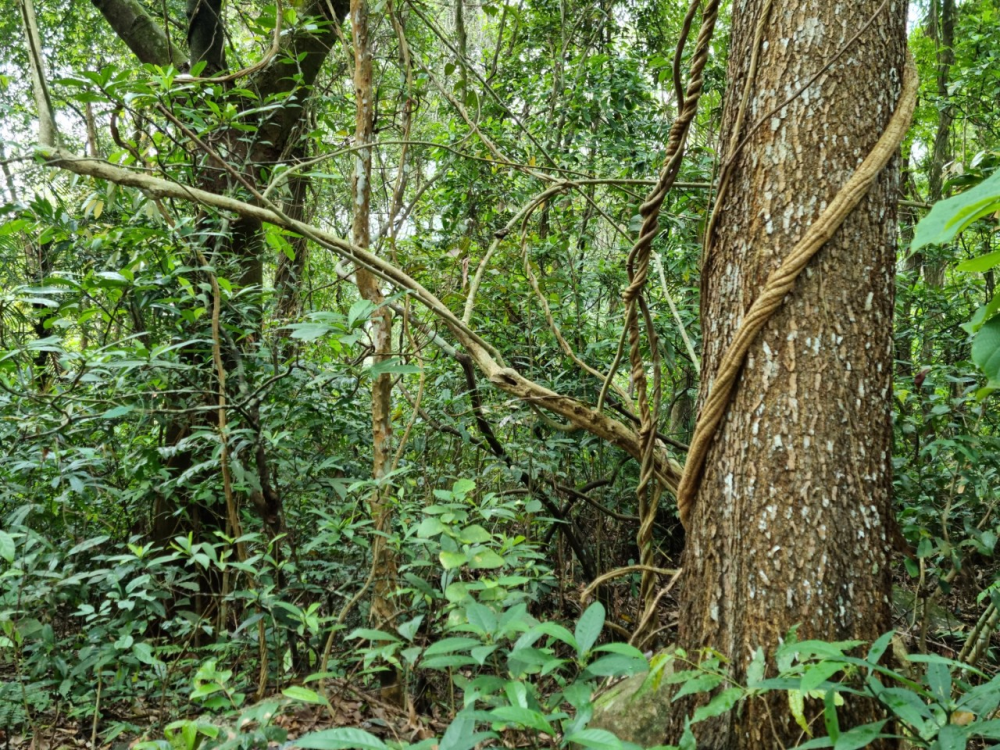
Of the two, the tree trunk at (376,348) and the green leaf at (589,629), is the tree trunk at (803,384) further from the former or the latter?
the tree trunk at (376,348)

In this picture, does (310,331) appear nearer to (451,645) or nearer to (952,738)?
(451,645)

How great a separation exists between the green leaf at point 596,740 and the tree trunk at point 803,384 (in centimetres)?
44

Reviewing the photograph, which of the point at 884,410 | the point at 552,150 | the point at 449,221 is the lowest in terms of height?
the point at 884,410

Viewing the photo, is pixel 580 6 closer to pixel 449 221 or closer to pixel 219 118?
pixel 449 221

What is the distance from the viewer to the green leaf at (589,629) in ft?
3.97

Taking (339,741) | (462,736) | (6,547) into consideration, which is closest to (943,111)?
(462,736)

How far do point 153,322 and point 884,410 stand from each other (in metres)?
2.92

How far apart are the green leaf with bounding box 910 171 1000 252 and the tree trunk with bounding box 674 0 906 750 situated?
0.68 metres

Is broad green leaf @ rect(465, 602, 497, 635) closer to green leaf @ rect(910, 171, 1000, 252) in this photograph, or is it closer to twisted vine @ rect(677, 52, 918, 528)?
twisted vine @ rect(677, 52, 918, 528)

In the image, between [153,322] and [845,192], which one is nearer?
[845,192]

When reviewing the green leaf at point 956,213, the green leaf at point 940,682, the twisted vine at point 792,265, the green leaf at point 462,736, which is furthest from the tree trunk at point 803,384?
the green leaf at point 956,213

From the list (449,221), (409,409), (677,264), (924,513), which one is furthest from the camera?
(449,221)

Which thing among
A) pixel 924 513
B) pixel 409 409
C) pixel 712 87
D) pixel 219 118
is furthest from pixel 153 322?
pixel 712 87

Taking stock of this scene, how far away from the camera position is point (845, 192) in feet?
4.64
